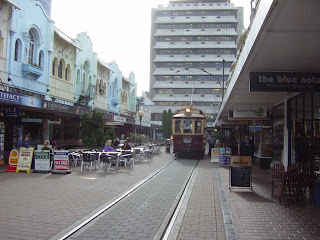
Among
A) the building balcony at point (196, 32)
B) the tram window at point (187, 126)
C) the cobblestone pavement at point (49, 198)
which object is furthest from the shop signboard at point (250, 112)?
the building balcony at point (196, 32)

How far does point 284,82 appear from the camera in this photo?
25.6 feet

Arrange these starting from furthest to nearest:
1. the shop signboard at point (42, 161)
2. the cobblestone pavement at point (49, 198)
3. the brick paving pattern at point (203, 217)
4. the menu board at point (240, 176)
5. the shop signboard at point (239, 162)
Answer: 1. the shop signboard at point (42, 161)
2. the shop signboard at point (239, 162)
3. the menu board at point (240, 176)
4. the cobblestone pavement at point (49, 198)
5. the brick paving pattern at point (203, 217)

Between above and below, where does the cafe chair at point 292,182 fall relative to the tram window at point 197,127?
below

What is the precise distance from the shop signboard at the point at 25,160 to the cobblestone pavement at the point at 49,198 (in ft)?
1.96

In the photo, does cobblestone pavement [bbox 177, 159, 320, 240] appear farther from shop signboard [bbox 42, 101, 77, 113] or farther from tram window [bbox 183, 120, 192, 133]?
tram window [bbox 183, 120, 192, 133]

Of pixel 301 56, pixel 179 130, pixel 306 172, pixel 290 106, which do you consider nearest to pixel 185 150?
pixel 179 130

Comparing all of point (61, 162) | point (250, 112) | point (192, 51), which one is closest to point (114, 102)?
point (61, 162)

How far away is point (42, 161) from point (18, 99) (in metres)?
3.05

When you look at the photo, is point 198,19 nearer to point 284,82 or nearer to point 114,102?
point 114,102

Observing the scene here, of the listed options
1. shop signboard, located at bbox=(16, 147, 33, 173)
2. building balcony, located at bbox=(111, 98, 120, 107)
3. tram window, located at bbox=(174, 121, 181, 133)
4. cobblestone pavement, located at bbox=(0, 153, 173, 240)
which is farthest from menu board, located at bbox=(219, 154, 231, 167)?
building balcony, located at bbox=(111, 98, 120, 107)

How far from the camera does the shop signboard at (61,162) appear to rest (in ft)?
43.4

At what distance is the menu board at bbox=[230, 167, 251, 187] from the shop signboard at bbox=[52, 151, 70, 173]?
6.88 m

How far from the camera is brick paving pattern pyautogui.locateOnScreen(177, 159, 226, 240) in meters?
5.71

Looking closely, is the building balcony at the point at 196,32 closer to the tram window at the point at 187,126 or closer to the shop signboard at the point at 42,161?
the tram window at the point at 187,126
